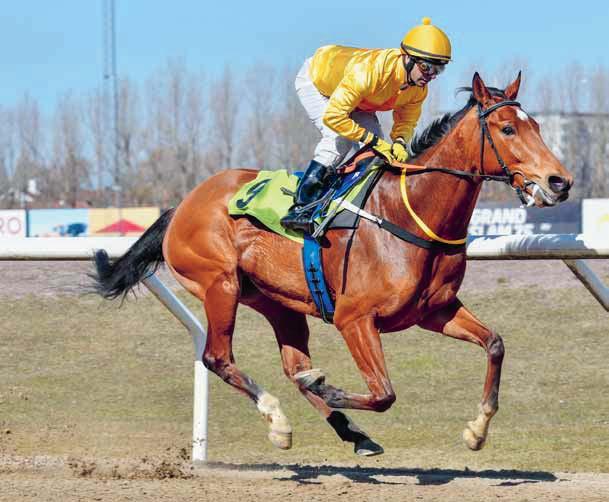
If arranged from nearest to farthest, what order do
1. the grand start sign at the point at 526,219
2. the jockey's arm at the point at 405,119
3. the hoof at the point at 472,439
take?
1. the hoof at the point at 472,439
2. the jockey's arm at the point at 405,119
3. the grand start sign at the point at 526,219

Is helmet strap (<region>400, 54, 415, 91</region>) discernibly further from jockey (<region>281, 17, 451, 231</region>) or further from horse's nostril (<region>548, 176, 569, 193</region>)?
horse's nostril (<region>548, 176, 569, 193</region>)

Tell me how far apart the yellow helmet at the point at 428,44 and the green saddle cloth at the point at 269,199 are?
2.19 ft

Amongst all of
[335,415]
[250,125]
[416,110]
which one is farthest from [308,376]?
[250,125]

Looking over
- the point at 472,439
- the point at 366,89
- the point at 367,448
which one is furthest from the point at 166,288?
the point at 472,439

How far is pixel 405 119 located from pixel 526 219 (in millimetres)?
18576

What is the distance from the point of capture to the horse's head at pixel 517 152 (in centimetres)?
442

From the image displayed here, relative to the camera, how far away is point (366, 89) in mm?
5051

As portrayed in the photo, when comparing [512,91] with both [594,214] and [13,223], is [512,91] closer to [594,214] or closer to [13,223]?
[594,214]

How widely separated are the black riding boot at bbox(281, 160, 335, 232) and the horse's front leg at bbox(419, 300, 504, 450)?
30.7 inches

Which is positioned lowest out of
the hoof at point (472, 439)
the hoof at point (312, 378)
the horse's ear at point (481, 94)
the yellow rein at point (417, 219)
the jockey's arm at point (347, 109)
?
the hoof at point (472, 439)

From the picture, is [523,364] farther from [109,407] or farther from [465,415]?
[109,407]

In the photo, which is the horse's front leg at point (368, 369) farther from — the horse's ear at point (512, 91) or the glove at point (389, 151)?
the horse's ear at point (512, 91)

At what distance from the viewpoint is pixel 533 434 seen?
261 inches

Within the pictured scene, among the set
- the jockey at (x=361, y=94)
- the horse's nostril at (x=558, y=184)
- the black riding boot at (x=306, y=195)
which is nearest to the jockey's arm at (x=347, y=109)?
the jockey at (x=361, y=94)
